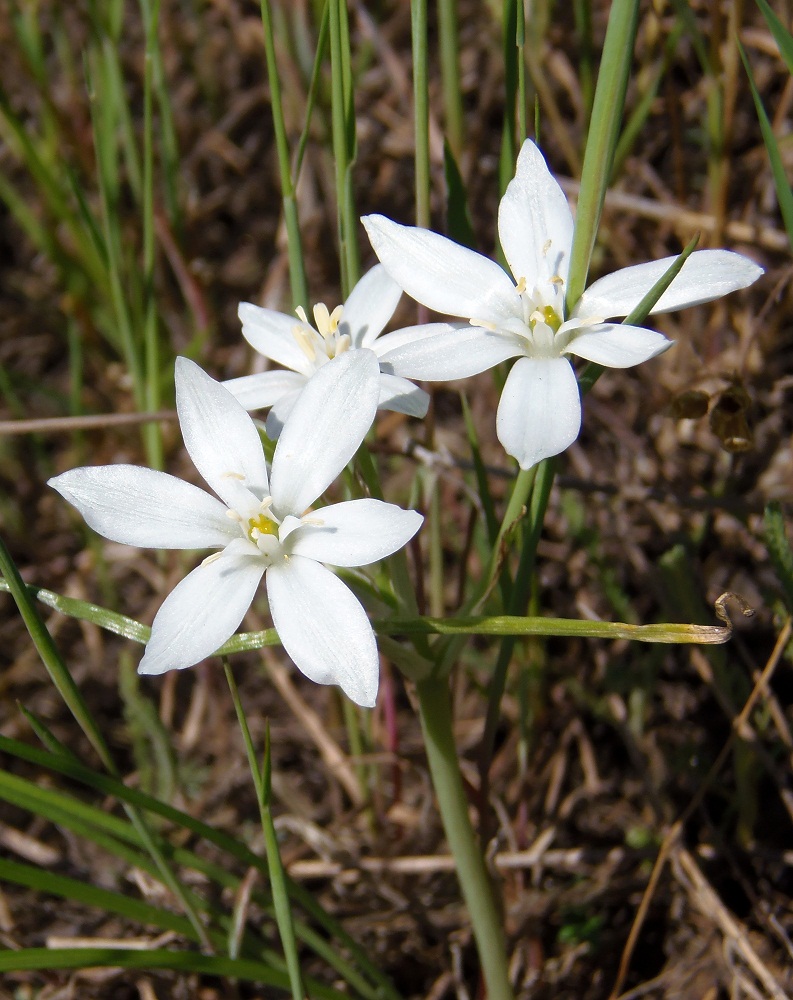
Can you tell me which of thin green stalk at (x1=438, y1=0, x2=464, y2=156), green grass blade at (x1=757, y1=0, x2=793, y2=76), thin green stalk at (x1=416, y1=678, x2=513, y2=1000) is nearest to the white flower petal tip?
thin green stalk at (x1=416, y1=678, x2=513, y2=1000)

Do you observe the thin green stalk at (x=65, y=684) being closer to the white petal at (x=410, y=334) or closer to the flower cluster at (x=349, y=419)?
the flower cluster at (x=349, y=419)

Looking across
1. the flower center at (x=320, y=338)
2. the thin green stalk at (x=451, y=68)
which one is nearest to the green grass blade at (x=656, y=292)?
the flower center at (x=320, y=338)

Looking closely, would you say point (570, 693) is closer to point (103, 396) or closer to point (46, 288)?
point (103, 396)

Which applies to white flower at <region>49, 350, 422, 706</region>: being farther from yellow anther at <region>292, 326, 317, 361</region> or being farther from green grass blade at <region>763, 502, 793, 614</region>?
green grass blade at <region>763, 502, 793, 614</region>

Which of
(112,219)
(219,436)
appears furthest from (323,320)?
(112,219)

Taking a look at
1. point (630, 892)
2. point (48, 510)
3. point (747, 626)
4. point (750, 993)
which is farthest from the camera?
point (48, 510)

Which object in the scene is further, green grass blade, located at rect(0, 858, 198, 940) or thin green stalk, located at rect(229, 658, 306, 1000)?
green grass blade, located at rect(0, 858, 198, 940)

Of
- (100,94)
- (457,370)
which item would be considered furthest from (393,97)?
(457,370)
